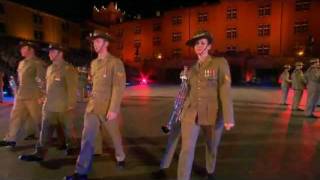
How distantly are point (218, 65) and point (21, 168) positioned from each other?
3.93 m

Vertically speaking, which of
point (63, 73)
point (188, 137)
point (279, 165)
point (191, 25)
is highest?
point (191, 25)

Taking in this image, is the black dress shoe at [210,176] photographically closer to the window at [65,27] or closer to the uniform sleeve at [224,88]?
the uniform sleeve at [224,88]

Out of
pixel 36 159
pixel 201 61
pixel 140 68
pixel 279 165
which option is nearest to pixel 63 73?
pixel 36 159

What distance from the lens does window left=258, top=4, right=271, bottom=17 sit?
5893cm

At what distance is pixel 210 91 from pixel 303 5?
182 ft

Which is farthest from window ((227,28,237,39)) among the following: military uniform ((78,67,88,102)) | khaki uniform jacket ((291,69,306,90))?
khaki uniform jacket ((291,69,306,90))

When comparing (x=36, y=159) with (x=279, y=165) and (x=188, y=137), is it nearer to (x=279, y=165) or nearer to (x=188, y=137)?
(x=188, y=137)

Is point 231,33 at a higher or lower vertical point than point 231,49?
higher

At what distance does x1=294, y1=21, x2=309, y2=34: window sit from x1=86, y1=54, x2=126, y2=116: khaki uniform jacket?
54.1m

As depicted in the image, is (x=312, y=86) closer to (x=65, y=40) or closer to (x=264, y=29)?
(x=264, y=29)

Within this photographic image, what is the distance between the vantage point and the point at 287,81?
67.5ft

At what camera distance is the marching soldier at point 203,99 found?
5.63 m

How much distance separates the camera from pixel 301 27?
5659cm

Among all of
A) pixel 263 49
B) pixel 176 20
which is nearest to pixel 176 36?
pixel 176 20
